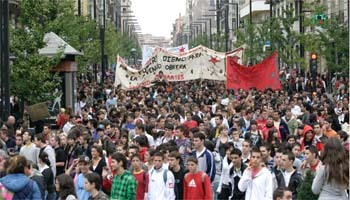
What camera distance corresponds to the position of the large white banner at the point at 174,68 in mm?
36094

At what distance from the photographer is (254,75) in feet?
107

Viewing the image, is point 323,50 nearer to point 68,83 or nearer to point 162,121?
point 68,83

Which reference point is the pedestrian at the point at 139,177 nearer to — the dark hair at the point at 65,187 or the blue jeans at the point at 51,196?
the blue jeans at the point at 51,196

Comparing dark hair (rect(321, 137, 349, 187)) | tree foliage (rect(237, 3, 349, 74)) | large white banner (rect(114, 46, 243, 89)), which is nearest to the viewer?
dark hair (rect(321, 137, 349, 187))

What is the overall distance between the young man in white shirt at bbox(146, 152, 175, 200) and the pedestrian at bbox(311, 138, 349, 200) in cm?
341

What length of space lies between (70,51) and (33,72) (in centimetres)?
509

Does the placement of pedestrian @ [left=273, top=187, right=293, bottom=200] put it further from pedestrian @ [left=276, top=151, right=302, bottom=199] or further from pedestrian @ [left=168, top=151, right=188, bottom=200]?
pedestrian @ [left=168, top=151, right=188, bottom=200]

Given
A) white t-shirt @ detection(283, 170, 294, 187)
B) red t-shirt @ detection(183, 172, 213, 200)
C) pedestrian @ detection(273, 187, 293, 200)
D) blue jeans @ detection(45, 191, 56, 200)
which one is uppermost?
pedestrian @ detection(273, 187, 293, 200)

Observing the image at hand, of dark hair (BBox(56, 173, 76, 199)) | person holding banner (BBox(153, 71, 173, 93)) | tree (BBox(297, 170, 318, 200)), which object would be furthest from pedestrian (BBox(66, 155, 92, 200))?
person holding banner (BBox(153, 71, 173, 93))

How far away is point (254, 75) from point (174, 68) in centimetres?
477

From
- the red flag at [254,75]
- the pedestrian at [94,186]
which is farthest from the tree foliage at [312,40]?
the pedestrian at [94,186]

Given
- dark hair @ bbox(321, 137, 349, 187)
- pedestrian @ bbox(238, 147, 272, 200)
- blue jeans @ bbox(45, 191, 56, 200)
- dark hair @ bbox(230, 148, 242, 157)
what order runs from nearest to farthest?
1. dark hair @ bbox(321, 137, 349, 187)
2. pedestrian @ bbox(238, 147, 272, 200)
3. dark hair @ bbox(230, 148, 242, 157)
4. blue jeans @ bbox(45, 191, 56, 200)

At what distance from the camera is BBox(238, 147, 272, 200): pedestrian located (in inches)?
478

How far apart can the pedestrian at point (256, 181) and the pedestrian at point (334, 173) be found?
2.46m
